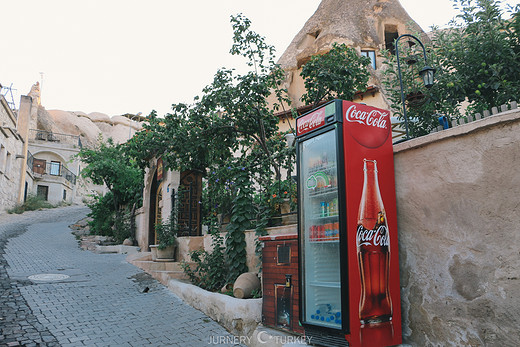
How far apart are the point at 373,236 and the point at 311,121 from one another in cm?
145

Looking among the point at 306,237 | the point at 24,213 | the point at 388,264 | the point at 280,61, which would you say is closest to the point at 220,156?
the point at 306,237

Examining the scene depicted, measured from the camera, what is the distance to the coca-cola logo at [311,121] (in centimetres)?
426

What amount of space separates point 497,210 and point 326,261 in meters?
1.73

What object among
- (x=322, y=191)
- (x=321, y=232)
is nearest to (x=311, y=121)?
(x=322, y=191)

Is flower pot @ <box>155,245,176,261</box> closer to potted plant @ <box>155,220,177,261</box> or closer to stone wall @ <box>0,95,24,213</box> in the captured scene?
potted plant @ <box>155,220,177,261</box>

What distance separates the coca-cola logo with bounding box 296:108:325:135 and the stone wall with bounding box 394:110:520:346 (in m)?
0.96

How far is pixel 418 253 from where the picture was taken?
4.05 meters

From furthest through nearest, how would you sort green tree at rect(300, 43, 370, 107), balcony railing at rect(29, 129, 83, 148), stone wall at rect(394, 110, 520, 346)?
1. balcony railing at rect(29, 129, 83, 148)
2. green tree at rect(300, 43, 370, 107)
3. stone wall at rect(394, 110, 520, 346)

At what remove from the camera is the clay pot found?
5.79 meters

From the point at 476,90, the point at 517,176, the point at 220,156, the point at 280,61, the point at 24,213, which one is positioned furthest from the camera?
the point at 24,213

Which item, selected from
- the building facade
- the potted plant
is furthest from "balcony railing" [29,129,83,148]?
the potted plant

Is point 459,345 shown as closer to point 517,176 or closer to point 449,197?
point 449,197

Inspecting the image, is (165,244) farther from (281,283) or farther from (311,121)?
(311,121)

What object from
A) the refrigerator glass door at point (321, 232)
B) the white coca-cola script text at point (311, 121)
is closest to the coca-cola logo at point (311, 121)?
the white coca-cola script text at point (311, 121)
